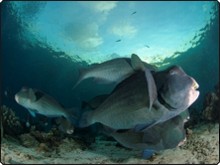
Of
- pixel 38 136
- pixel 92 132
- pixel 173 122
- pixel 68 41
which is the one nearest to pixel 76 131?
pixel 92 132

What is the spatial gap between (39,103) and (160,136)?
1624 mm

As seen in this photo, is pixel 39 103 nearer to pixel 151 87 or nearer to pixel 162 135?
pixel 162 135

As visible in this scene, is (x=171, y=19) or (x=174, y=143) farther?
(x=171, y=19)

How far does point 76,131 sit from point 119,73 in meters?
2.58

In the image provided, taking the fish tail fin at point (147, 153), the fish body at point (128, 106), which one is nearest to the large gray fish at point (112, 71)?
the fish body at point (128, 106)

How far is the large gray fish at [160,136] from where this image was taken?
312 centimetres

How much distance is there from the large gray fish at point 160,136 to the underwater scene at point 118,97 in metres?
0.01

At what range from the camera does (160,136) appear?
3.13 metres

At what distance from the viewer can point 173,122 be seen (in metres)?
3.12

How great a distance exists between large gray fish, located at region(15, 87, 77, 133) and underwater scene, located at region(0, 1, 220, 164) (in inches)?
0.5

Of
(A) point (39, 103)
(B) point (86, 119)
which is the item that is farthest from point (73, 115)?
(B) point (86, 119)

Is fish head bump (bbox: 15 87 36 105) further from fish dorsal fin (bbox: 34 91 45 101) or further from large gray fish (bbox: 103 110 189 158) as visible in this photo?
large gray fish (bbox: 103 110 189 158)

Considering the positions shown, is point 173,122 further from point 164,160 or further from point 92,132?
point 92,132

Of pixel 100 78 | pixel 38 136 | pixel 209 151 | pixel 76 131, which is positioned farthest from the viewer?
pixel 76 131
